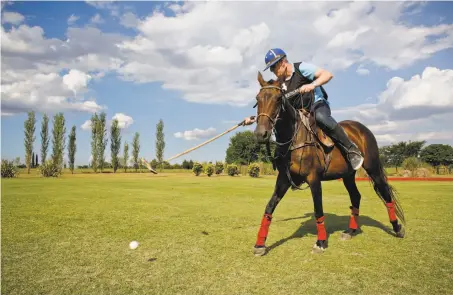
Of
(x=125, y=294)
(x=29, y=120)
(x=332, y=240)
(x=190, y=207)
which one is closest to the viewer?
(x=125, y=294)

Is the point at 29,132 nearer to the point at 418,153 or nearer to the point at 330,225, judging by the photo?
the point at 330,225

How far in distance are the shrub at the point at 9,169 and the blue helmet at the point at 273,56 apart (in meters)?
46.5

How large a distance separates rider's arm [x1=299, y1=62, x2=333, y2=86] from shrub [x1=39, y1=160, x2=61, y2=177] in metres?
46.5

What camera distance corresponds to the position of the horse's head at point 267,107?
16.7 ft

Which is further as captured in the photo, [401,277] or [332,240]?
[332,240]

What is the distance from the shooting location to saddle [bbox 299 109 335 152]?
6.37 m

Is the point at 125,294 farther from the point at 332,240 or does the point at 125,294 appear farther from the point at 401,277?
the point at 332,240

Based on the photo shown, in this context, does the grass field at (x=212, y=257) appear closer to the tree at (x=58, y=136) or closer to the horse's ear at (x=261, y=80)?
the horse's ear at (x=261, y=80)

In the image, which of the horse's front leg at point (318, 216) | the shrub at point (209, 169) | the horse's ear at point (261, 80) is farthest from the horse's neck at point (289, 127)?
the shrub at point (209, 169)

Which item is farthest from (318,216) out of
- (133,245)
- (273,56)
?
(133,245)

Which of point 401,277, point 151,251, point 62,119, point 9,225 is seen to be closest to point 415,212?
point 401,277

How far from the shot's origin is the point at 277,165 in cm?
647

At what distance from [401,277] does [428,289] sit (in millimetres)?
450

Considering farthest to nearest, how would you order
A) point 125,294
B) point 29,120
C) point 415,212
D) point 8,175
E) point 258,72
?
point 29,120 < point 8,175 < point 415,212 < point 258,72 < point 125,294
